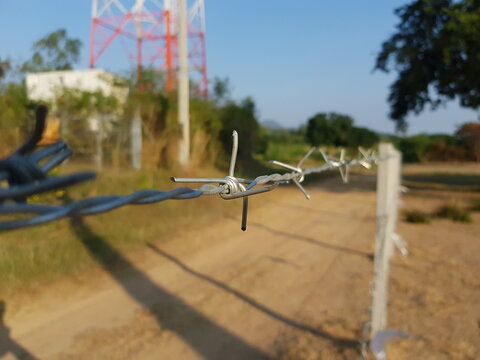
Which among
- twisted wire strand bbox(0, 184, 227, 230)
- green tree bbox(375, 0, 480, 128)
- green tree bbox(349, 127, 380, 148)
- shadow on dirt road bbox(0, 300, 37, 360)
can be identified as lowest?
shadow on dirt road bbox(0, 300, 37, 360)

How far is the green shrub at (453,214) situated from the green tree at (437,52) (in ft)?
13.7

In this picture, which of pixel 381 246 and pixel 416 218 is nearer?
pixel 381 246

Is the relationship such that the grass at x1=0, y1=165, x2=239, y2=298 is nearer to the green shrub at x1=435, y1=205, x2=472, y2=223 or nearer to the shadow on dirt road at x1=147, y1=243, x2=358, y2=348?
the shadow on dirt road at x1=147, y1=243, x2=358, y2=348

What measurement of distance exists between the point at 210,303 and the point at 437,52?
36.5 ft

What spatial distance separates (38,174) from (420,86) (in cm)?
1483

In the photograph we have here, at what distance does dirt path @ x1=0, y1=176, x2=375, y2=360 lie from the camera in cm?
362

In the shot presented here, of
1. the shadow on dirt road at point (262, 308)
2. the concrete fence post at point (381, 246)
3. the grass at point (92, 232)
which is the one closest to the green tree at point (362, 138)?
the grass at point (92, 232)

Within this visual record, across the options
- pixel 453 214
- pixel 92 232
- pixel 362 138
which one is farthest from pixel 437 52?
pixel 362 138

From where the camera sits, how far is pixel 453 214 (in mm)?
9391

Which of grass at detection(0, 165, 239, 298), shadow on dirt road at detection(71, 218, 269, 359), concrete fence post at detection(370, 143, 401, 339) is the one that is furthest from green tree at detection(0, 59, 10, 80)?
concrete fence post at detection(370, 143, 401, 339)

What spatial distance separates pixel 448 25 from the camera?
1097cm

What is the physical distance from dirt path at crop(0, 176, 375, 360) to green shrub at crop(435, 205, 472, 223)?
9.73ft

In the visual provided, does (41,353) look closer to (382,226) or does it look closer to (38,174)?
(382,226)

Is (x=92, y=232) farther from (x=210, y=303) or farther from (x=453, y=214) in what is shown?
(x=453, y=214)
